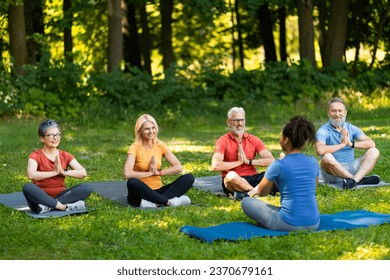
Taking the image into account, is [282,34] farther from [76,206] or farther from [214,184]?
[76,206]

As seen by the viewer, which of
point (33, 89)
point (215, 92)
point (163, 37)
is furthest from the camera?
point (163, 37)

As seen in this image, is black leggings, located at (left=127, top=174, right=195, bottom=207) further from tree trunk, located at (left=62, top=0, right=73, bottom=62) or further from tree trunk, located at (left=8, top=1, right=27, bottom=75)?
tree trunk, located at (left=62, top=0, right=73, bottom=62)

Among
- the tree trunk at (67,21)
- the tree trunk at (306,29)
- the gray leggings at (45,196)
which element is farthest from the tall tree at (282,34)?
the gray leggings at (45,196)

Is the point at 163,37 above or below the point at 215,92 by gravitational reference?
above

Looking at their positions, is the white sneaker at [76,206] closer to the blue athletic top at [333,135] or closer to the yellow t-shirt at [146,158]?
the yellow t-shirt at [146,158]

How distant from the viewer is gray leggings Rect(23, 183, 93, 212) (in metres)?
9.27

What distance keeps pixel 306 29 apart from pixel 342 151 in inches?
513

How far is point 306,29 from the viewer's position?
2381 cm

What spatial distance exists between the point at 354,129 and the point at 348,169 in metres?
0.52

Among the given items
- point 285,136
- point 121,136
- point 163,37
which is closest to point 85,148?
point 121,136

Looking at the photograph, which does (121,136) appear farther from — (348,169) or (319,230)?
(319,230)

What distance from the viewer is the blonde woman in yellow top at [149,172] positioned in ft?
31.8
